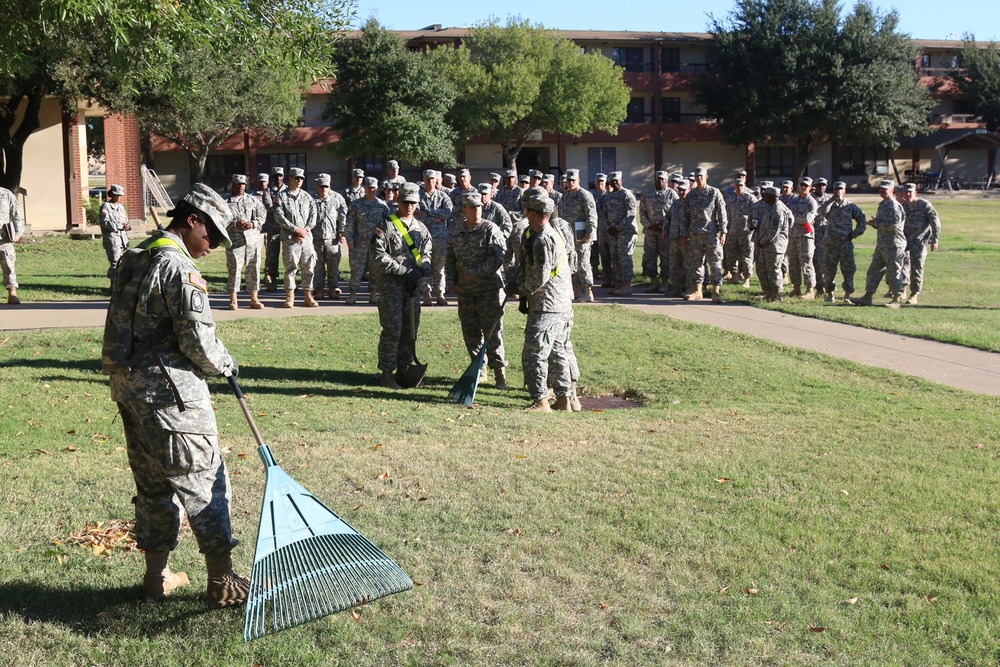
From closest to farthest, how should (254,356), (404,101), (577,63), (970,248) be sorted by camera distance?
(254,356) < (970,248) < (404,101) < (577,63)

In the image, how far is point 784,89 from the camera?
185ft

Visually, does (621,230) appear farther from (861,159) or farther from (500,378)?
(861,159)

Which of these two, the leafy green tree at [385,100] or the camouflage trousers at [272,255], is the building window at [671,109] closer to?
the leafy green tree at [385,100]

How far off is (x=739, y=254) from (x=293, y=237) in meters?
8.81

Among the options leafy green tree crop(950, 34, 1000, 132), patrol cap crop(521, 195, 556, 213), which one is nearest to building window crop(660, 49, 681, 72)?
leafy green tree crop(950, 34, 1000, 132)

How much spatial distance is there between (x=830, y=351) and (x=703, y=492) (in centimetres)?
699

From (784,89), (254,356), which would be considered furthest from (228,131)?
(254,356)

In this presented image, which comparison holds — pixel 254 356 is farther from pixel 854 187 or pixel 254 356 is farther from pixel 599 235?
pixel 854 187

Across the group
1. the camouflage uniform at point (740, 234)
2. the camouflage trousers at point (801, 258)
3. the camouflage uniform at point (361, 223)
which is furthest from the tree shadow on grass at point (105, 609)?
the camouflage uniform at point (740, 234)

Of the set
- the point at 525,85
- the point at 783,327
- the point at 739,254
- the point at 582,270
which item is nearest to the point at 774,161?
the point at 525,85

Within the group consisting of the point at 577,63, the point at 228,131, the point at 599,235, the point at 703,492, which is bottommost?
the point at 703,492

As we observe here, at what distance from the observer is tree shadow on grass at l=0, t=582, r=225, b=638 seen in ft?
17.0

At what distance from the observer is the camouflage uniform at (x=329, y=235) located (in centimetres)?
1836

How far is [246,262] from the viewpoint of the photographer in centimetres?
1647
